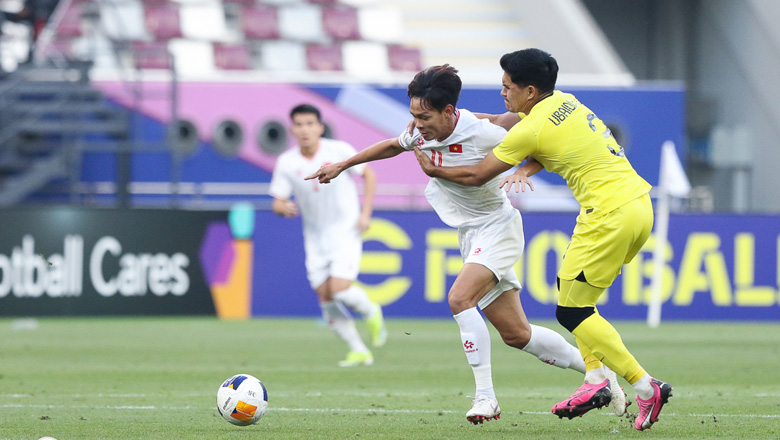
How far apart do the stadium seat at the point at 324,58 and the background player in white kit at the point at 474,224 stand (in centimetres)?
1909

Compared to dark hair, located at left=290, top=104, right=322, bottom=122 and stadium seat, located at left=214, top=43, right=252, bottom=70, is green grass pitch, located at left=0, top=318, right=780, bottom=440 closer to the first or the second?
dark hair, located at left=290, top=104, right=322, bottom=122

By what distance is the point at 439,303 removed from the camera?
16.6 metres

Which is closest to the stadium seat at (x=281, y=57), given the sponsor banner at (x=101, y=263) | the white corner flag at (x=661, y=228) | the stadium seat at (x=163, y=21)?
the stadium seat at (x=163, y=21)

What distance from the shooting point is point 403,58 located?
26.6 metres

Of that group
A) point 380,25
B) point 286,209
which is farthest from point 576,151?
point 380,25

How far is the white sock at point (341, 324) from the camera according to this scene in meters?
10.6

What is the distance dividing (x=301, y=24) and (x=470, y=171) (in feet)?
67.9

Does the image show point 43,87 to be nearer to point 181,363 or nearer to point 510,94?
point 181,363

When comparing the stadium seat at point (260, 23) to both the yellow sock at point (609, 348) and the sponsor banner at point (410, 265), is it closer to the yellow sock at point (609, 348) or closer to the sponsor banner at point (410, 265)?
the sponsor banner at point (410, 265)

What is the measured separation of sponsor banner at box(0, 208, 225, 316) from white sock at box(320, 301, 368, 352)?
5913mm

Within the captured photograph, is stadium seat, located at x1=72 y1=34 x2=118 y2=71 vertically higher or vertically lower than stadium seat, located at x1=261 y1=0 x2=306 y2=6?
lower

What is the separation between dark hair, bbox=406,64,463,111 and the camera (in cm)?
639

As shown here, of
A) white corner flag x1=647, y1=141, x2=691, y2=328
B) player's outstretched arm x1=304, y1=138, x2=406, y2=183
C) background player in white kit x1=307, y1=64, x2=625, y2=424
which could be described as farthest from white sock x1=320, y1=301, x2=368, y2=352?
white corner flag x1=647, y1=141, x2=691, y2=328

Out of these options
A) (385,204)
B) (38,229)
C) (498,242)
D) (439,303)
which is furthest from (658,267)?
(498,242)
